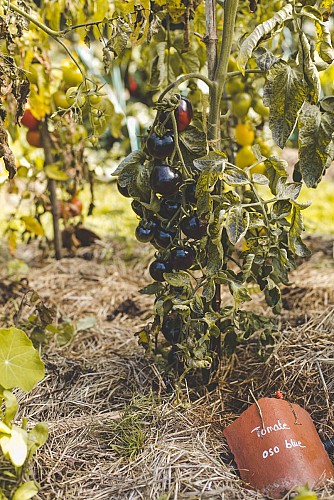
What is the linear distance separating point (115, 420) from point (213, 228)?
0.46 metres

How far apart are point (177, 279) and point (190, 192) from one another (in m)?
0.19

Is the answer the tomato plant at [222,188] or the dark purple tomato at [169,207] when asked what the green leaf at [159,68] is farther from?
the dark purple tomato at [169,207]

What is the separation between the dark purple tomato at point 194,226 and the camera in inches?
48.5

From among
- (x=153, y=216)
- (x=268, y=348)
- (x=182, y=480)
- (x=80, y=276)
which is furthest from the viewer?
(x=80, y=276)

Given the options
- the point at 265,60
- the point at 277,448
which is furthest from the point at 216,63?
the point at 277,448

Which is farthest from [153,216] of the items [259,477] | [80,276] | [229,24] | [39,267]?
[39,267]

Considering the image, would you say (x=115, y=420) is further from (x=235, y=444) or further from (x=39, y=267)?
(x=39, y=267)

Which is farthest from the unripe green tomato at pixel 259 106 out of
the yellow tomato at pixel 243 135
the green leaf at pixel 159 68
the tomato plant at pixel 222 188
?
the tomato plant at pixel 222 188

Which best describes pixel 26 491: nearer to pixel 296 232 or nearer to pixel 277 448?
pixel 277 448

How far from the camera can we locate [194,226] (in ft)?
4.04

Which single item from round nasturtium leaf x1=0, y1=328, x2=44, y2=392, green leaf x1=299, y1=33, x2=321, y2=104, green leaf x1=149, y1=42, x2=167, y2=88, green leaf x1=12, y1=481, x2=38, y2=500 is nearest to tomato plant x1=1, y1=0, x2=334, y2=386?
green leaf x1=299, y1=33, x2=321, y2=104

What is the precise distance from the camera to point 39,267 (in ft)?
7.77

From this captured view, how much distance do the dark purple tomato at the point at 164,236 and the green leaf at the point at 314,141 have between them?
11.9 inches

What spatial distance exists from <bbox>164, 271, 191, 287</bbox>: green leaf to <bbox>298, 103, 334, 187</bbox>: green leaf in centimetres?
32
